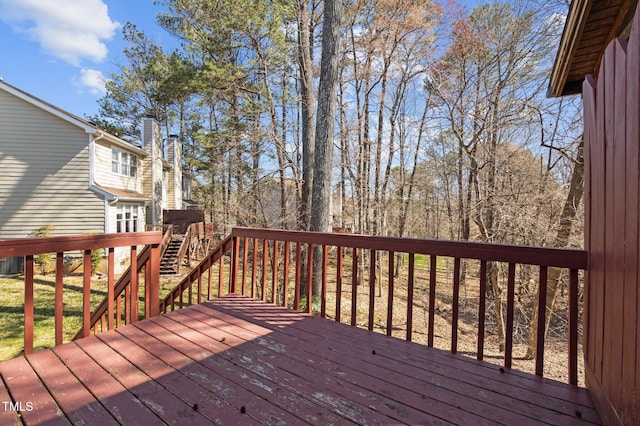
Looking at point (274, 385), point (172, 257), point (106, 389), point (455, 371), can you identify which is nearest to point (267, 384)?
point (274, 385)

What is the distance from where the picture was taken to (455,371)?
79.7 inches

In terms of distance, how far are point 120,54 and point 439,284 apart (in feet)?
64.5

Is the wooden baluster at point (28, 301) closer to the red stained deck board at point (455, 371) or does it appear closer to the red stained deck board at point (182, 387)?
the red stained deck board at point (182, 387)

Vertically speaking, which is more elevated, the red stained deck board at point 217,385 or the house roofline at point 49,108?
the house roofline at point 49,108

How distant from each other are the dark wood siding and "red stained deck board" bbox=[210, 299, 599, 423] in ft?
0.55

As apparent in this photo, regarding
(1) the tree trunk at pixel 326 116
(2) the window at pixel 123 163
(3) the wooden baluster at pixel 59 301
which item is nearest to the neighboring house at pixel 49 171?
(2) the window at pixel 123 163

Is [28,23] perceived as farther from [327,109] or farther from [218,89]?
[327,109]

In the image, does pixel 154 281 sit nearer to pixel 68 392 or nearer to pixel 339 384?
pixel 68 392

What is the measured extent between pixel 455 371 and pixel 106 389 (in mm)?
2039

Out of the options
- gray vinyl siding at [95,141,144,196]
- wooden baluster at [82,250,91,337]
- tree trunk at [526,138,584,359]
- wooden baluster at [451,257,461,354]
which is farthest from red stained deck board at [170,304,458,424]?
gray vinyl siding at [95,141,144,196]

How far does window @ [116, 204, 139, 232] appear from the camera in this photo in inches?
463

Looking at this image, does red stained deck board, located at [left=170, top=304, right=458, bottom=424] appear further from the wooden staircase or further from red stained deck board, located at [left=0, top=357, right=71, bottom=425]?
the wooden staircase

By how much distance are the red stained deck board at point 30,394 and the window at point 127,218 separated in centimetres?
1116

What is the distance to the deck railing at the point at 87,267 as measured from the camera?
2.07 metres
